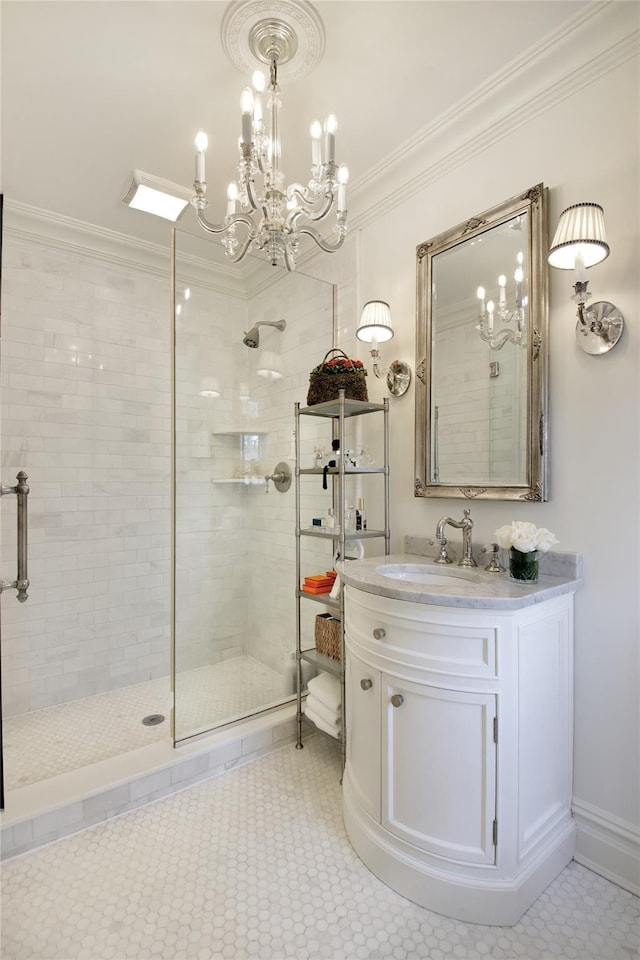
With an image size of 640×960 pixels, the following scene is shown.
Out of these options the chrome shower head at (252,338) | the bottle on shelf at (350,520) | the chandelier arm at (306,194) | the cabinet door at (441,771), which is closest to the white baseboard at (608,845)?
the cabinet door at (441,771)

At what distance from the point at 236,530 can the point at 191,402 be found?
759 millimetres

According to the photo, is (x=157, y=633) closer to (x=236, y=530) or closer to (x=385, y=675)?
(x=236, y=530)

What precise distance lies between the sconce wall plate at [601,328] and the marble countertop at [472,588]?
76cm

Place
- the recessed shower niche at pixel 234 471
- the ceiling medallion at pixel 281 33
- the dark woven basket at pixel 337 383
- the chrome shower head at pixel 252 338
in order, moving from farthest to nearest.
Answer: the chrome shower head at pixel 252 338
the recessed shower niche at pixel 234 471
the dark woven basket at pixel 337 383
the ceiling medallion at pixel 281 33

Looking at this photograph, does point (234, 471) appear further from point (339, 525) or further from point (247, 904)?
point (247, 904)

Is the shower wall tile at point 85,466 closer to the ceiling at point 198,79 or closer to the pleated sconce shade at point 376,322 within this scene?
the ceiling at point 198,79

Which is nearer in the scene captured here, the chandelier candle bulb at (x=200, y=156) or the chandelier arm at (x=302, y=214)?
the chandelier candle bulb at (x=200, y=156)


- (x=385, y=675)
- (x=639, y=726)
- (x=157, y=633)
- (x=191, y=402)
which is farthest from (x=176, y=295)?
(x=639, y=726)

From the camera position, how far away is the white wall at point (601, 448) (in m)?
1.52

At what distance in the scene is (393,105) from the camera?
192 centimetres

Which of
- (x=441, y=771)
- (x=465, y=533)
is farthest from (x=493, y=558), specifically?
(x=441, y=771)

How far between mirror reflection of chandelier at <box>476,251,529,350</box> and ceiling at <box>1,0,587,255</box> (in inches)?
29.8

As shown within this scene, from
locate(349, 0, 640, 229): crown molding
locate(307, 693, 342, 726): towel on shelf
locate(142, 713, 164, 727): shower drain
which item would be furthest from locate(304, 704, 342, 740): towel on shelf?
locate(349, 0, 640, 229): crown molding

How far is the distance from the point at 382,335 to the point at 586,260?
3.09ft
